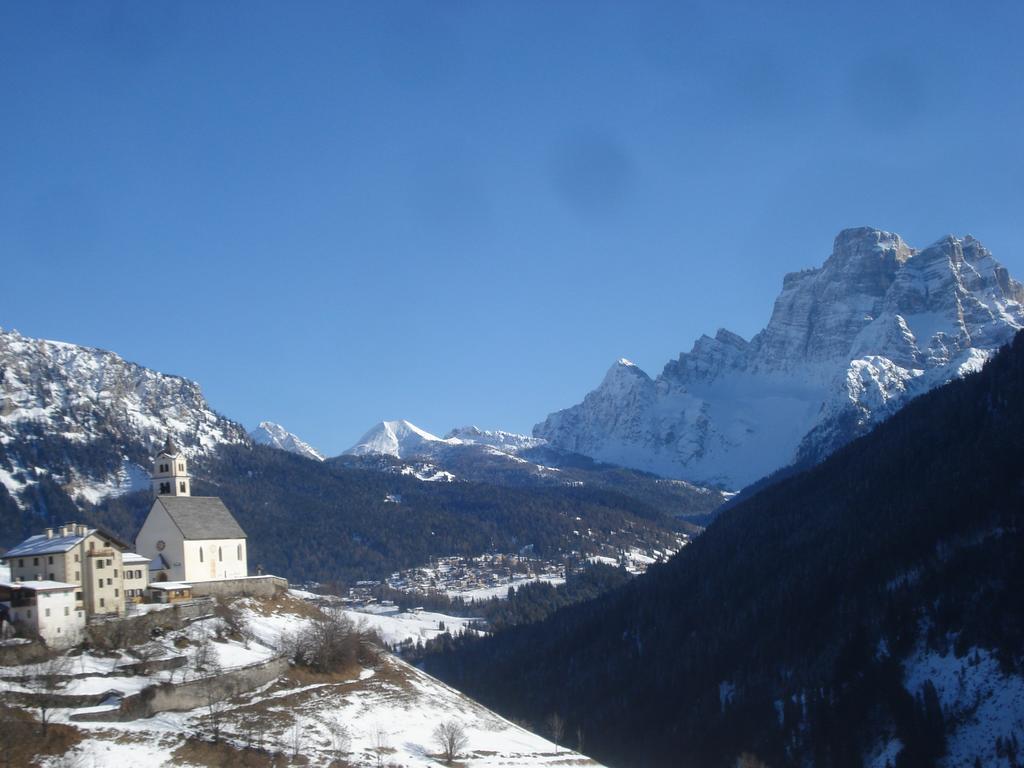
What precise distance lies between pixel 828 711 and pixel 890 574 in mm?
25739

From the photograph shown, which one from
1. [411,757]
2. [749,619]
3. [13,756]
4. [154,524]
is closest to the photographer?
[13,756]

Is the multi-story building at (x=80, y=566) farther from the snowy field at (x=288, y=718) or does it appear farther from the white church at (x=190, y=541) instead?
the white church at (x=190, y=541)

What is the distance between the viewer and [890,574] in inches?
6467

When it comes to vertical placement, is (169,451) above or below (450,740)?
above

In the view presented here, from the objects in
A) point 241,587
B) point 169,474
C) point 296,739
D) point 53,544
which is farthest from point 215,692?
point 169,474

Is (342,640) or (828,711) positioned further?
(828,711)

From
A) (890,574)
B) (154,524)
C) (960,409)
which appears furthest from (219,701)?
(960,409)

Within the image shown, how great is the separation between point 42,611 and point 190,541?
24.1 metres

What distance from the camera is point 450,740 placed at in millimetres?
96250

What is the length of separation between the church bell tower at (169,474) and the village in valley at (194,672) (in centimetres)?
512

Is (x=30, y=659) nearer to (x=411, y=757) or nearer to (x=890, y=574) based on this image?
(x=411, y=757)

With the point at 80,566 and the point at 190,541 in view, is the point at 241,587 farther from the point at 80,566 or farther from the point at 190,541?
the point at 80,566

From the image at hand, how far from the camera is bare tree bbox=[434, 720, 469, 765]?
313 feet

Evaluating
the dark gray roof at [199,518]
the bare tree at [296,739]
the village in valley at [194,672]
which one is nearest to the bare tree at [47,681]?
the village in valley at [194,672]
